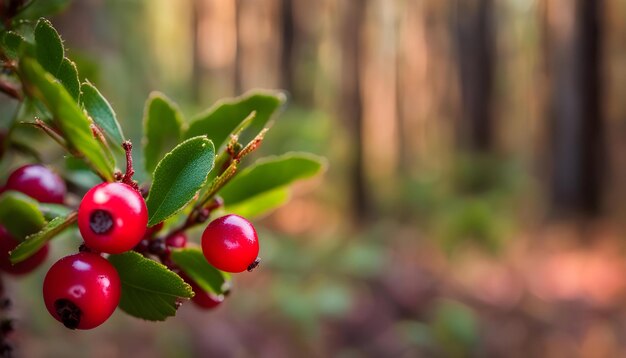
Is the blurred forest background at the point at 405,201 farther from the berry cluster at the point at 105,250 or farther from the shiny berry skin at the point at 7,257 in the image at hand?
the berry cluster at the point at 105,250

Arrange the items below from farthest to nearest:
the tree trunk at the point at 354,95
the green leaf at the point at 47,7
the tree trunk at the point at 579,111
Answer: the tree trunk at the point at 354,95
the tree trunk at the point at 579,111
the green leaf at the point at 47,7

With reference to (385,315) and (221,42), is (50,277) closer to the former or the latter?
(385,315)

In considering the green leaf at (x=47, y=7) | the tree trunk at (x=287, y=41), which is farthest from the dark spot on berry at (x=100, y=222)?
the tree trunk at (x=287, y=41)

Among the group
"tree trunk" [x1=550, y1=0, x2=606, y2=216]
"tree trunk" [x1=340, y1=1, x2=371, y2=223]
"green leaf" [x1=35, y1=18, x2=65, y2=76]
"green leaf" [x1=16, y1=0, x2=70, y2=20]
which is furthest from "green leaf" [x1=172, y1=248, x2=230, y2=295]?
"tree trunk" [x1=340, y1=1, x2=371, y2=223]

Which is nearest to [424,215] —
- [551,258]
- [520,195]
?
[520,195]

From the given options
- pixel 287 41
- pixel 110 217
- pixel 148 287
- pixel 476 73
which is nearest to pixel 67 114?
pixel 110 217
